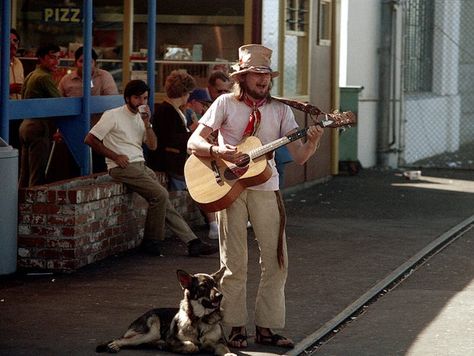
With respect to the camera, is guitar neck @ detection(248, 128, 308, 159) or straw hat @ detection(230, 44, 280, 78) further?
straw hat @ detection(230, 44, 280, 78)

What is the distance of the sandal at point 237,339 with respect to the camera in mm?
8453

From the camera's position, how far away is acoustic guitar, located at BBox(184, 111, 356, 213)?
8.33 metres

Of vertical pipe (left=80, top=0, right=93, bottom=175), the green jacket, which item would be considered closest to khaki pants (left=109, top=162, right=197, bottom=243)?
vertical pipe (left=80, top=0, right=93, bottom=175)

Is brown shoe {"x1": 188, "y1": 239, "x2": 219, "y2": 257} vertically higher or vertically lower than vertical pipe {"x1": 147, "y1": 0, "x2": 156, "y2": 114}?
lower

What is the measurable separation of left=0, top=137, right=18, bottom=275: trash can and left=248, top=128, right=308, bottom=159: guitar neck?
296 cm

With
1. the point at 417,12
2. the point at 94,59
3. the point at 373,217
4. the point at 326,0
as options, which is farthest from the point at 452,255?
the point at 417,12

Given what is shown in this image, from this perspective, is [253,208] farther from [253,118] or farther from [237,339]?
[237,339]

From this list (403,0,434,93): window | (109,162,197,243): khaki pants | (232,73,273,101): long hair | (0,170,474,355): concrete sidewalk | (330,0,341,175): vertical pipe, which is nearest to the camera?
(232,73,273,101): long hair

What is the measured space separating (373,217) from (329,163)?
15.2 feet

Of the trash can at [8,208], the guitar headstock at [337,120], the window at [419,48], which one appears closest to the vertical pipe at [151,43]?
the trash can at [8,208]

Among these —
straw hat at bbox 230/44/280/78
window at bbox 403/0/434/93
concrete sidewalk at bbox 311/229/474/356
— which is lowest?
concrete sidewalk at bbox 311/229/474/356

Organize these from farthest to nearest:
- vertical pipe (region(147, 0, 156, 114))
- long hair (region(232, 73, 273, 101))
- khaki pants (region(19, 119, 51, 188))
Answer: vertical pipe (region(147, 0, 156, 114)) < khaki pants (region(19, 119, 51, 188)) < long hair (region(232, 73, 273, 101))

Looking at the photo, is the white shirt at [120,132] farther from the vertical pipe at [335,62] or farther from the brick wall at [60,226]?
the vertical pipe at [335,62]

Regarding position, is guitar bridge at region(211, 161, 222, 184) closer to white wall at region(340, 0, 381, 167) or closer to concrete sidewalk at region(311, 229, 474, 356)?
concrete sidewalk at region(311, 229, 474, 356)
